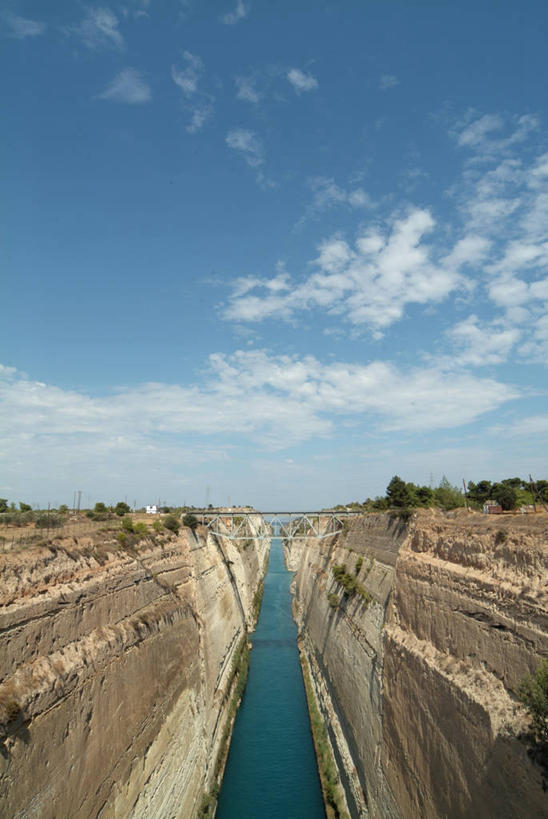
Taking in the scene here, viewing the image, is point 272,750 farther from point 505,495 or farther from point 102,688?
point 505,495

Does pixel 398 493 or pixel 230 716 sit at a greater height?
pixel 398 493

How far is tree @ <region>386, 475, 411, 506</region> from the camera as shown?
25.8 m

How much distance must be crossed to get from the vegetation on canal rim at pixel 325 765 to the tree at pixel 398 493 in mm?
11713

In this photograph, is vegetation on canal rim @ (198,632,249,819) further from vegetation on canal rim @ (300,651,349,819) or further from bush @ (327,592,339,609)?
bush @ (327,592,339,609)

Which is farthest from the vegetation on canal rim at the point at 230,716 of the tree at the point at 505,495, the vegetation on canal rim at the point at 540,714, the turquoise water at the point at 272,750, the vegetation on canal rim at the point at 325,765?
the tree at the point at 505,495

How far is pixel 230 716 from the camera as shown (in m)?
21.7

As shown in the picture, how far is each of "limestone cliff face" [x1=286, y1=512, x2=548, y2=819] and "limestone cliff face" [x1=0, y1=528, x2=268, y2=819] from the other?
6.48 m

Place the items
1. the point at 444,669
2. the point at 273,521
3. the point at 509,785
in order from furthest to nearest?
the point at 273,521
the point at 444,669
the point at 509,785

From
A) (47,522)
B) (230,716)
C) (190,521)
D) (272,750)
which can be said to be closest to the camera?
(47,522)

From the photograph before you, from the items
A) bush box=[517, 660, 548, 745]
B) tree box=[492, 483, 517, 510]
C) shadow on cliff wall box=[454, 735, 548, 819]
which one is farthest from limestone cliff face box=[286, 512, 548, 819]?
tree box=[492, 483, 517, 510]

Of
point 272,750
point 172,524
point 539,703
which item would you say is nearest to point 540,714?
point 539,703

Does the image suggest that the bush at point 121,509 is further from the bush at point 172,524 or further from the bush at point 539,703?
the bush at point 539,703

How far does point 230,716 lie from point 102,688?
13.3 metres

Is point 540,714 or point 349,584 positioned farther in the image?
point 349,584
